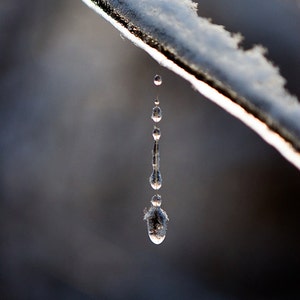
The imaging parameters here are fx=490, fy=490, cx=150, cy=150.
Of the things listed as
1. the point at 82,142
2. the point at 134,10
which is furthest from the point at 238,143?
the point at 134,10

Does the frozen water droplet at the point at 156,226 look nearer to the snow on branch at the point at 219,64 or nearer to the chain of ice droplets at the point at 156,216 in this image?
the chain of ice droplets at the point at 156,216

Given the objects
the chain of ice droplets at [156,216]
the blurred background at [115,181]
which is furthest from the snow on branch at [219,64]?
the blurred background at [115,181]

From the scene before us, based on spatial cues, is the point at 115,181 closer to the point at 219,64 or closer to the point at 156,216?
the point at 156,216

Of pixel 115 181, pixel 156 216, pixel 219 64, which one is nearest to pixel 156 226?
pixel 156 216

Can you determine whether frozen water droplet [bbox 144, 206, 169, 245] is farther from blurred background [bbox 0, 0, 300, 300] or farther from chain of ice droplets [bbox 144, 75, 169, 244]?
blurred background [bbox 0, 0, 300, 300]

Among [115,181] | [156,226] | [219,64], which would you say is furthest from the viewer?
[115,181]

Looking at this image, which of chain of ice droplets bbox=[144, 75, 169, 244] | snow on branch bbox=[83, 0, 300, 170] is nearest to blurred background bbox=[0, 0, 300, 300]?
chain of ice droplets bbox=[144, 75, 169, 244]

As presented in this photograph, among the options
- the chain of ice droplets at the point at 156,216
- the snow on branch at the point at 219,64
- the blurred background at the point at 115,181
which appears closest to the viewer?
the snow on branch at the point at 219,64
